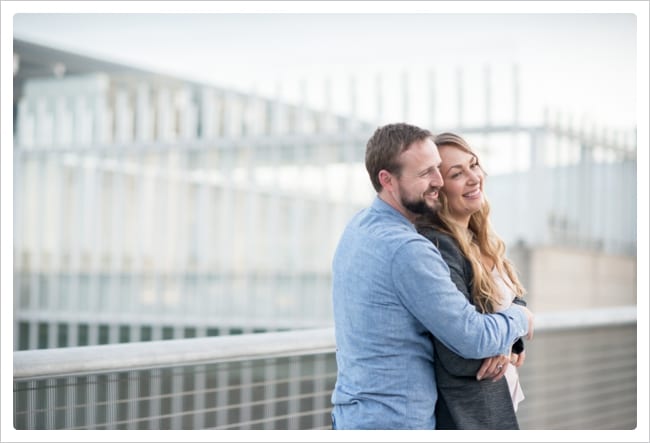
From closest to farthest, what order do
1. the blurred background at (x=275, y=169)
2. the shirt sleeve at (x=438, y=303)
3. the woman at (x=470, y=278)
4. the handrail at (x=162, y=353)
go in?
the shirt sleeve at (x=438, y=303) → the woman at (x=470, y=278) → the handrail at (x=162, y=353) → the blurred background at (x=275, y=169)

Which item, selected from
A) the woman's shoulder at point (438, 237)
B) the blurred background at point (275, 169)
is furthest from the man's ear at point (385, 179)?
the blurred background at point (275, 169)

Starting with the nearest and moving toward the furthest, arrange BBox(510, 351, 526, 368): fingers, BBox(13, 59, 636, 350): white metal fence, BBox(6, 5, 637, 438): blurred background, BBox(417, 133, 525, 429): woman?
BBox(417, 133, 525, 429): woman, BBox(510, 351, 526, 368): fingers, BBox(6, 5, 637, 438): blurred background, BBox(13, 59, 636, 350): white metal fence

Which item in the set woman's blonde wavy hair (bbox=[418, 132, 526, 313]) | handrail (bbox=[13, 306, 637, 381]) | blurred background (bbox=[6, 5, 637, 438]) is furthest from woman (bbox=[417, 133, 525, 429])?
blurred background (bbox=[6, 5, 637, 438])

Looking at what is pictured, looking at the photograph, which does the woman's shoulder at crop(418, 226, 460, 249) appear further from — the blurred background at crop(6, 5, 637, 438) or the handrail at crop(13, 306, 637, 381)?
the blurred background at crop(6, 5, 637, 438)

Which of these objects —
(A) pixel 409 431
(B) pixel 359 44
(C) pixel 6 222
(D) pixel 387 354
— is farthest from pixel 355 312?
(B) pixel 359 44

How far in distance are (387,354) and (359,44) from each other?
520 cm

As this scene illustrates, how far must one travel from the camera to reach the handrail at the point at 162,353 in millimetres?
2373

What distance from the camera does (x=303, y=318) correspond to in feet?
23.2

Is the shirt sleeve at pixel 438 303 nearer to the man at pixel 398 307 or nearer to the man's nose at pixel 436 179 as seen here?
the man at pixel 398 307

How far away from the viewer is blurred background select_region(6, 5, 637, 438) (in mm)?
6352

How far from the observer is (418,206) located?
6.40ft

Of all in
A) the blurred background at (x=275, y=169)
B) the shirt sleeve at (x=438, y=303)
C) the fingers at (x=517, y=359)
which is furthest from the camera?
the blurred background at (x=275, y=169)

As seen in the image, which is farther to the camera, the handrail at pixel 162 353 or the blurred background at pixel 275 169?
the blurred background at pixel 275 169

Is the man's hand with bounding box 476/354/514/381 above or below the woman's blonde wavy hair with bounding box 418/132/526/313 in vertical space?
below
